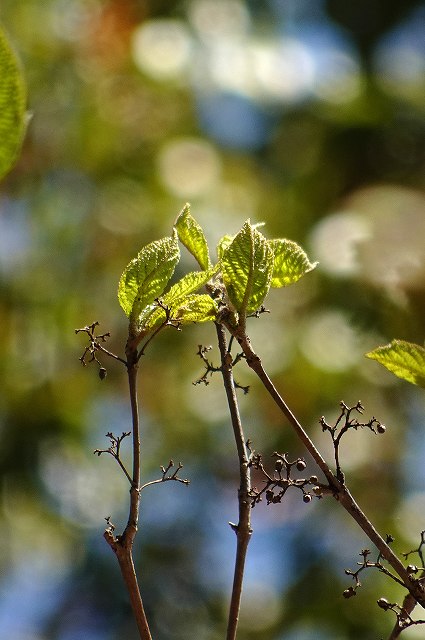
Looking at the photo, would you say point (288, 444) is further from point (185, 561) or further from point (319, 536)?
point (185, 561)

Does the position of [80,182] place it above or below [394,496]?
above

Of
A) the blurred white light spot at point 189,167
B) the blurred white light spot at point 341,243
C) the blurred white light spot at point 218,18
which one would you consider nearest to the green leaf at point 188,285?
the blurred white light spot at point 341,243

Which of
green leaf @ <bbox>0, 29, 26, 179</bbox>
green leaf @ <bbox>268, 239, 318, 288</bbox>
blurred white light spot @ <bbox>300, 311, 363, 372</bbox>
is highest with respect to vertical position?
blurred white light spot @ <bbox>300, 311, 363, 372</bbox>

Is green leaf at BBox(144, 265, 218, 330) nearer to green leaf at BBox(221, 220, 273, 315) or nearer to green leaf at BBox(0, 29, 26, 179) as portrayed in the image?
green leaf at BBox(221, 220, 273, 315)

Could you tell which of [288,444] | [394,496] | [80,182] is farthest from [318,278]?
[80,182]

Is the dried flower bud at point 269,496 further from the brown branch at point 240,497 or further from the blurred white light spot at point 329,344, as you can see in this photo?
the blurred white light spot at point 329,344

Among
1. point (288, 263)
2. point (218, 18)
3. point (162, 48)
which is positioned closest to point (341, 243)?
point (162, 48)

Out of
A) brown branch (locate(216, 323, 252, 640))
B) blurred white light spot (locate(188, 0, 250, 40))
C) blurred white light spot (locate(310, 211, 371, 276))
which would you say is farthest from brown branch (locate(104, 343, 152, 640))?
blurred white light spot (locate(188, 0, 250, 40))
